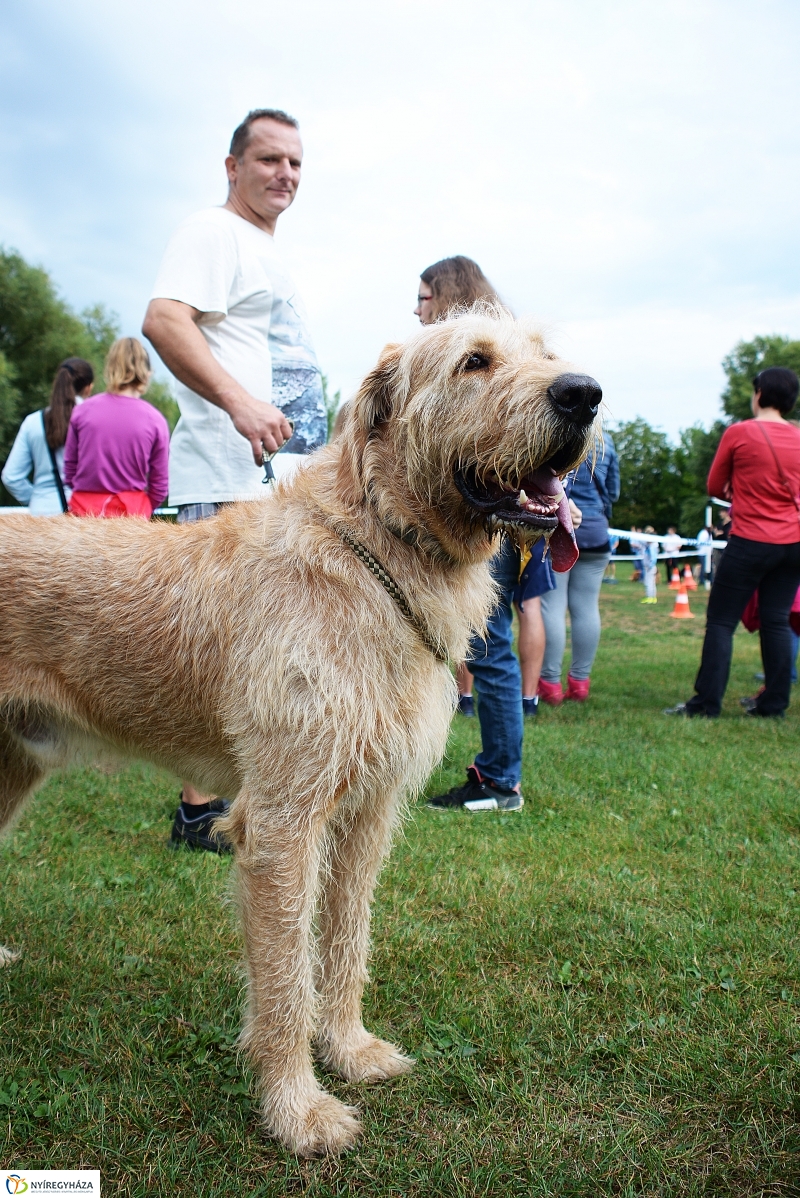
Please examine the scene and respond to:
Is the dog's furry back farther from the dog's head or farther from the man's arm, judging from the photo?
the man's arm

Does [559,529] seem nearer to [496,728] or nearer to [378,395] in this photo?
[378,395]

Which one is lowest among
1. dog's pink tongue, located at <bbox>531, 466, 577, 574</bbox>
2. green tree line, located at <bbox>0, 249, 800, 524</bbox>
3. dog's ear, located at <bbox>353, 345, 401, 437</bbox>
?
dog's pink tongue, located at <bbox>531, 466, 577, 574</bbox>

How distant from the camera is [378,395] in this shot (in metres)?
2.41

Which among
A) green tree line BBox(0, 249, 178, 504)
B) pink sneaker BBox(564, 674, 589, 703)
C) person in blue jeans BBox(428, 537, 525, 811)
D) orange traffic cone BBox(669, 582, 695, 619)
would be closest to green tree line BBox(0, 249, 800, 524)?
green tree line BBox(0, 249, 178, 504)

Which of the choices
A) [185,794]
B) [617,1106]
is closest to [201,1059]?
[617,1106]

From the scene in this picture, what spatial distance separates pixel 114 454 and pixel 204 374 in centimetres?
231

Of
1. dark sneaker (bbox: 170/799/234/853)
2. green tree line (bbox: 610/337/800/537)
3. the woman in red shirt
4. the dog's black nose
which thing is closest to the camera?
the dog's black nose

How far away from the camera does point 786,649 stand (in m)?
7.06

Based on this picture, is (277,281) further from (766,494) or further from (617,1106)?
(766,494)

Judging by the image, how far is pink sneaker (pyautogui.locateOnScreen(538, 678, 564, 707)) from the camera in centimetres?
772

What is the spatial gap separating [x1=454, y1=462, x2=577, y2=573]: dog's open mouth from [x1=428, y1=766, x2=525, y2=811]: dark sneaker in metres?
2.66

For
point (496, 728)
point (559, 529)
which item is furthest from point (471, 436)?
point (496, 728)

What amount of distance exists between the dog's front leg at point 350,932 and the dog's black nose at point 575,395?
1.32 meters

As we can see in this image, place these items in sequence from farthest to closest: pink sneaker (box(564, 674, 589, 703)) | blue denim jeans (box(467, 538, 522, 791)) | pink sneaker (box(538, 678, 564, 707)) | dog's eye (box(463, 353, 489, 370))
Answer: pink sneaker (box(564, 674, 589, 703)), pink sneaker (box(538, 678, 564, 707)), blue denim jeans (box(467, 538, 522, 791)), dog's eye (box(463, 353, 489, 370))
